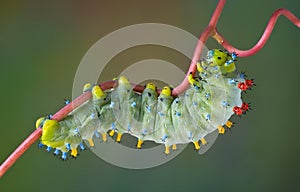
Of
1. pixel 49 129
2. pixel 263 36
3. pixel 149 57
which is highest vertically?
pixel 149 57

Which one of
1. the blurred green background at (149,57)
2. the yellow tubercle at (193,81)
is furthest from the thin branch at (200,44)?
the blurred green background at (149,57)

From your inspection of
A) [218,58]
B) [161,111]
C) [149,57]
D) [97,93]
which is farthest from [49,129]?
[149,57]

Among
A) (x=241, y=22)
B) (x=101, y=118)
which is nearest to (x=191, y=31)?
(x=241, y=22)

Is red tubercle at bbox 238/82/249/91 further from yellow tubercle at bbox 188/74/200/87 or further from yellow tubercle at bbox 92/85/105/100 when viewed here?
yellow tubercle at bbox 92/85/105/100

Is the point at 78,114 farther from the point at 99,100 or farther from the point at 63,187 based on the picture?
the point at 63,187

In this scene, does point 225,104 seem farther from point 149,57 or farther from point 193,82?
point 149,57

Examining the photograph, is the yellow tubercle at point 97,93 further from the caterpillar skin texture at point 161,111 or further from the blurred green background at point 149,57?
the blurred green background at point 149,57
